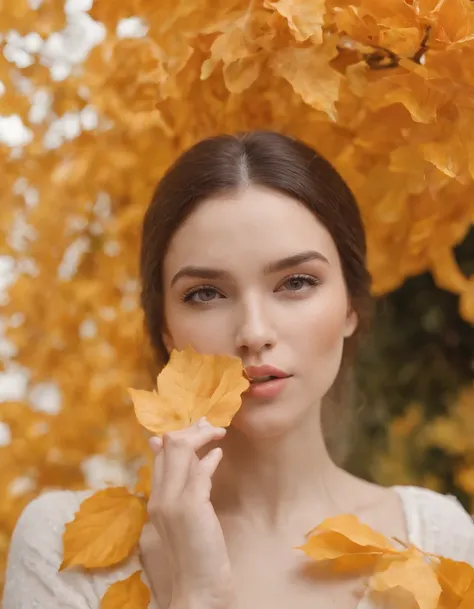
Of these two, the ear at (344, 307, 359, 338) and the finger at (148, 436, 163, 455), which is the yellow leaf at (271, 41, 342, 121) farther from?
the finger at (148, 436, 163, 455)

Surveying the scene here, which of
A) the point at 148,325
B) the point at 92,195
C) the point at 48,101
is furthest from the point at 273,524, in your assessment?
the point at 48,101

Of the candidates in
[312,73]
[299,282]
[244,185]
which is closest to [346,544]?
[299,282]

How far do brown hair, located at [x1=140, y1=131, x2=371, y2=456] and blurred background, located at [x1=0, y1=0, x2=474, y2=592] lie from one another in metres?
0.07

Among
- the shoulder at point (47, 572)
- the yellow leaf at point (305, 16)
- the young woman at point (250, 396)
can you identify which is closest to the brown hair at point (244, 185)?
the young woman at point (250, 396)

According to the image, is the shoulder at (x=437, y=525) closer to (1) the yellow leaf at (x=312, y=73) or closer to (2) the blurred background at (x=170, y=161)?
(2) the blurred background at (x=170, y=161)

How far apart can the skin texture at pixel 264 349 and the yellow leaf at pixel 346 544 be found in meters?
0.03

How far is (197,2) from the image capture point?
1.01m

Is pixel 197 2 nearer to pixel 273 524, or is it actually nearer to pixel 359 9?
pixel 359 9

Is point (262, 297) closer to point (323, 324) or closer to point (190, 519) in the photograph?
point (323, 324)

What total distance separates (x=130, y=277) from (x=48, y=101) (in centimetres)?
29

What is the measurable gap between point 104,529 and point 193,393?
24 cm

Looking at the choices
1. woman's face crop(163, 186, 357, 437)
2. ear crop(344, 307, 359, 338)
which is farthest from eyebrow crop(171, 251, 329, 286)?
ear crop(344, 307, 359, 338)

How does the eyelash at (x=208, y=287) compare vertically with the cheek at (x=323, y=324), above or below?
above

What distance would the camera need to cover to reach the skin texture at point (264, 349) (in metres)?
0.87
